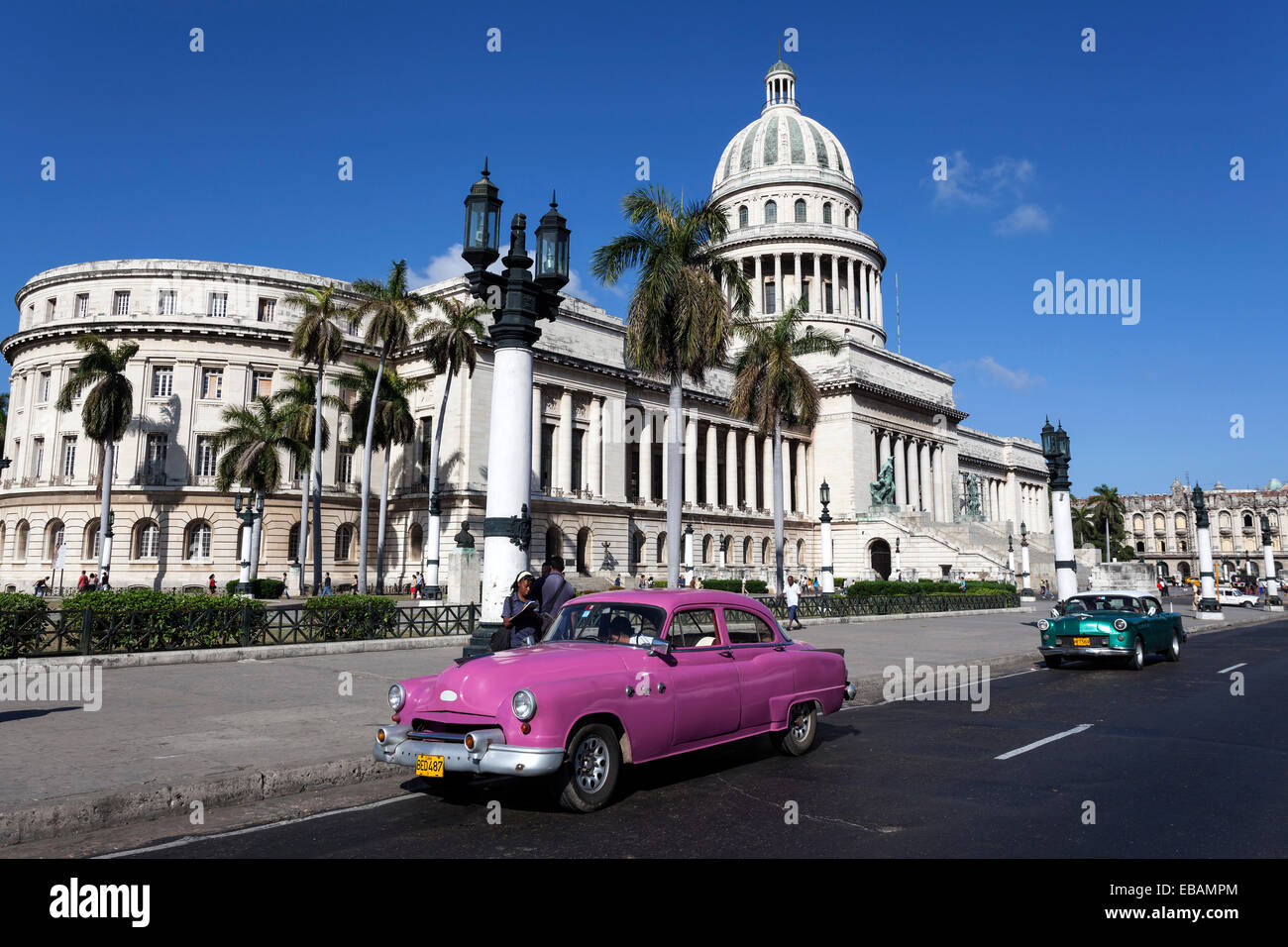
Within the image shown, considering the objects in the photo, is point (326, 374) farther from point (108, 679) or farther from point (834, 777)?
point (834, 777)

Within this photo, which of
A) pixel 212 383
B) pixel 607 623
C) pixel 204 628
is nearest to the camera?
pixel 607 623

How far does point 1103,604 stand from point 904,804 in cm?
1342

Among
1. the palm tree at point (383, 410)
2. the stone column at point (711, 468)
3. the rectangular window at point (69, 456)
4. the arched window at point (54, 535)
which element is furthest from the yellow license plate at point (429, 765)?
the stone column at point (711, 468)

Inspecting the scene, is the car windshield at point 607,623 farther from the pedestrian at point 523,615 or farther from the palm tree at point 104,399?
the palm tree at point 104,399

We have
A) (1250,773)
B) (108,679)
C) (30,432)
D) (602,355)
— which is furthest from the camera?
(602,355)

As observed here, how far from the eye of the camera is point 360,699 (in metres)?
11.9

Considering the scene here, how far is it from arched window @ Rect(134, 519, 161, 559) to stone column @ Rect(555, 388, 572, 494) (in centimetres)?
2176

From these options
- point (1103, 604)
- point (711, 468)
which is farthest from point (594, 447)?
point (1103, 604)

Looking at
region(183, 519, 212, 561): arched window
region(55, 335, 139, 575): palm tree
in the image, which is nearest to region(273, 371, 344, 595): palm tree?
→ region(183, 519, 212, 561): arched window

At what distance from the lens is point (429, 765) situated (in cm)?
638

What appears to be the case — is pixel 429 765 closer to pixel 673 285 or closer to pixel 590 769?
pixel 590 769

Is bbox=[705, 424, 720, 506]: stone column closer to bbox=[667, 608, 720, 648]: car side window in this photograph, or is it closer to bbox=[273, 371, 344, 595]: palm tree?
bbox=[273, 371, 344, 595]: palm tree
